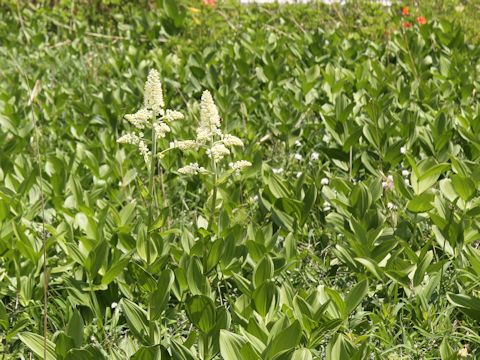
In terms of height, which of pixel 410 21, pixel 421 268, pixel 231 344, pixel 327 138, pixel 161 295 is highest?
pixel 231 344

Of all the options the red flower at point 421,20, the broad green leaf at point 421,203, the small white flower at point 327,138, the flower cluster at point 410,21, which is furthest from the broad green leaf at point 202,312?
the red flower at point 421,20

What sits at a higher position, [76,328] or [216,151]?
[216,151]

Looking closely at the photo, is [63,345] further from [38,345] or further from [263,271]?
[263,271]

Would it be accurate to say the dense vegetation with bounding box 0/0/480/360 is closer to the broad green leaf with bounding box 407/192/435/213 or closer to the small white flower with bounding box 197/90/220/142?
the broad green leaf with bounding box 407/192/435/213

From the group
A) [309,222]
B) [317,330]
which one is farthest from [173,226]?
[317,330]

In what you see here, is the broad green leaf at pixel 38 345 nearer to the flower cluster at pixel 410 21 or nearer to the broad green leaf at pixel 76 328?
the broad green leaf at pixel 76 328

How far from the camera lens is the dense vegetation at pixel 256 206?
3035mm

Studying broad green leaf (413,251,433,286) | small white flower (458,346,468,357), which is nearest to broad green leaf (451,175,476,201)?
broad green leaf (413,251,433,286)

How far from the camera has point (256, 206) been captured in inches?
165

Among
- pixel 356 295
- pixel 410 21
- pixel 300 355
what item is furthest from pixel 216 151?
pixel 410 21

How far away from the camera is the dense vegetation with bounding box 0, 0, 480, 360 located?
3035mm

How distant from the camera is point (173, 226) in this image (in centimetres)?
401

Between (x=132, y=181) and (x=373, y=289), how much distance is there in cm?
161

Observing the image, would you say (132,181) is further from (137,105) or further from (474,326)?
(474,326)
